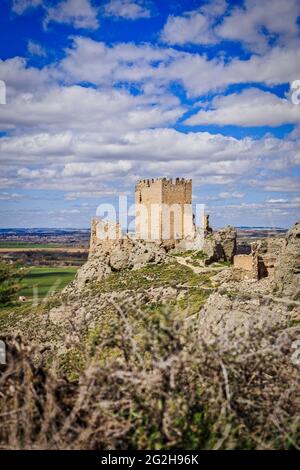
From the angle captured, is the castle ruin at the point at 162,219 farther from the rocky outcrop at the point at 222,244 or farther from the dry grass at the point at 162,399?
the dry grass at the point at 162,399

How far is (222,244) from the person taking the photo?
37062mm

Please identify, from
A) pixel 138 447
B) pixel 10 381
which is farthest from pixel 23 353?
pixel 138 447

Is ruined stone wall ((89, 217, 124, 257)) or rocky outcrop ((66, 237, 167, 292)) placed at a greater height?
ruined stone wall ((89, 217, 124, 257))

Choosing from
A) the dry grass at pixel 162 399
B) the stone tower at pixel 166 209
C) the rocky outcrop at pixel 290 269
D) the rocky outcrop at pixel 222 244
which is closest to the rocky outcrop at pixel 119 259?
the stone tower at pixel 166 209

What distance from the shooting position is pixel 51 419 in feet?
18.6

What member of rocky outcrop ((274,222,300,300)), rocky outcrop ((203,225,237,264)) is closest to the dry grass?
rocky outcrop ((274,222,300,300))

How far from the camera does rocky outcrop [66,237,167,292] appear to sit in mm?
40812

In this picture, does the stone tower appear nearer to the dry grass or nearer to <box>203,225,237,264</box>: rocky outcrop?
<box>203,225,237,264</box>: rocky outcrop

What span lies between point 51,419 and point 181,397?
1577 millimetres

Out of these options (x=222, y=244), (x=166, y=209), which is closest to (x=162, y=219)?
(x=166, y=209)

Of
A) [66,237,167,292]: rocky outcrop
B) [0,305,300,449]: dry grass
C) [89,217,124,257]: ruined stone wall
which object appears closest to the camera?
[0,305,300,449]: dry grass

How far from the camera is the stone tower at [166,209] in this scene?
45000 mm

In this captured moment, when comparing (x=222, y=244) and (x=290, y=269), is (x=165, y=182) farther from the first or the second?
(x=290, y=269)

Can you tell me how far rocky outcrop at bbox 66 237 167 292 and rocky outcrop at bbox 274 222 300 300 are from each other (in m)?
23.9
